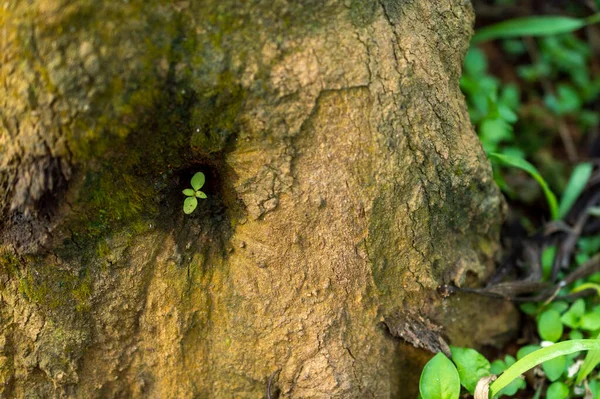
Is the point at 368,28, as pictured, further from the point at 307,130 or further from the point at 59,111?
the point at 59,111

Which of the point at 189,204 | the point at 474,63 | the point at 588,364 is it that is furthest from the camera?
the point at 474,63

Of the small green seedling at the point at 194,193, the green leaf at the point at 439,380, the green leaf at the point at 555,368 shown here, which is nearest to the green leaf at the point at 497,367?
the green leaf at the point at 555,368

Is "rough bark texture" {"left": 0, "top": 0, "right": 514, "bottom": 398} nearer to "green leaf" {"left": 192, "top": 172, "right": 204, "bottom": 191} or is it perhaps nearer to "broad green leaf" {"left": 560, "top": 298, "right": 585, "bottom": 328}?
"green leaf" {"left": 192, "top": 172, "right": 204, "bottom": 191}

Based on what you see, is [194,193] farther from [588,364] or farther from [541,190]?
[541,190]

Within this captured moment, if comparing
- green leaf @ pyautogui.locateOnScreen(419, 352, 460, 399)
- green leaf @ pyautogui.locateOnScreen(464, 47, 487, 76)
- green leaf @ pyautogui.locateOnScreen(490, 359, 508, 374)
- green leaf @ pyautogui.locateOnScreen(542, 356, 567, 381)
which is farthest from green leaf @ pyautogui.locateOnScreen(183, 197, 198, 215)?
green leaf @ pyautogui.locateOnScreen(464, 47, 487, 76)

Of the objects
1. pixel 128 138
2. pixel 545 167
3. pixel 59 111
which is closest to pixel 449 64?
pixel 128 138

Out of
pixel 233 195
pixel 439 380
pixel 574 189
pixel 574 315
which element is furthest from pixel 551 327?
pixel 233 195
